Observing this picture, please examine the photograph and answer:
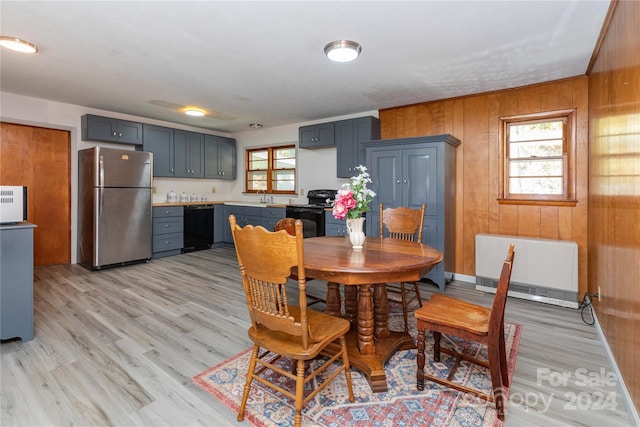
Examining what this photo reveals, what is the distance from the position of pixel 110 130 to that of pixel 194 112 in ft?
4.38

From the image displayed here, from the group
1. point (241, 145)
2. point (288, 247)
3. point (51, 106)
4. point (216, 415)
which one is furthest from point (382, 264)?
point (241, 145)

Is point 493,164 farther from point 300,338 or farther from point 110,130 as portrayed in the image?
point 110,130

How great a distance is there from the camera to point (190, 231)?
5.93 metres

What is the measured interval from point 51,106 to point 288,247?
17.0 feet

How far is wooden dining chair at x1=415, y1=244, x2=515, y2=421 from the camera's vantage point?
1.58 m

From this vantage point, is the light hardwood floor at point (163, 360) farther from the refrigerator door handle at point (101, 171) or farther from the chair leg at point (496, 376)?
the refrigerator door handle at point (101, 171)

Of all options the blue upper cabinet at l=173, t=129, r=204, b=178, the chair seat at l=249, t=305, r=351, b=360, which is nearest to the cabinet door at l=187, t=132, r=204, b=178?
the blue upper cabinet at l=173, t=129, r=204, b=178

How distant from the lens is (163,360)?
2.22 meters

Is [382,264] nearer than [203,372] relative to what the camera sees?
Yes

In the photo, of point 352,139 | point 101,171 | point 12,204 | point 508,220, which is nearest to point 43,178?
point 101,171

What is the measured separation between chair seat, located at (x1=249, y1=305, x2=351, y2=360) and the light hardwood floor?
0.45m

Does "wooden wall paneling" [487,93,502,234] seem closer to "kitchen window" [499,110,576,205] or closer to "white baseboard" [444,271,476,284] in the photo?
"kitchen window" [499,110,576,205]

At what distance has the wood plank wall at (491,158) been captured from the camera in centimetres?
342

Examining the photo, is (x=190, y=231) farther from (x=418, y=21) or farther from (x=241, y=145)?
(x=418, y=21)
